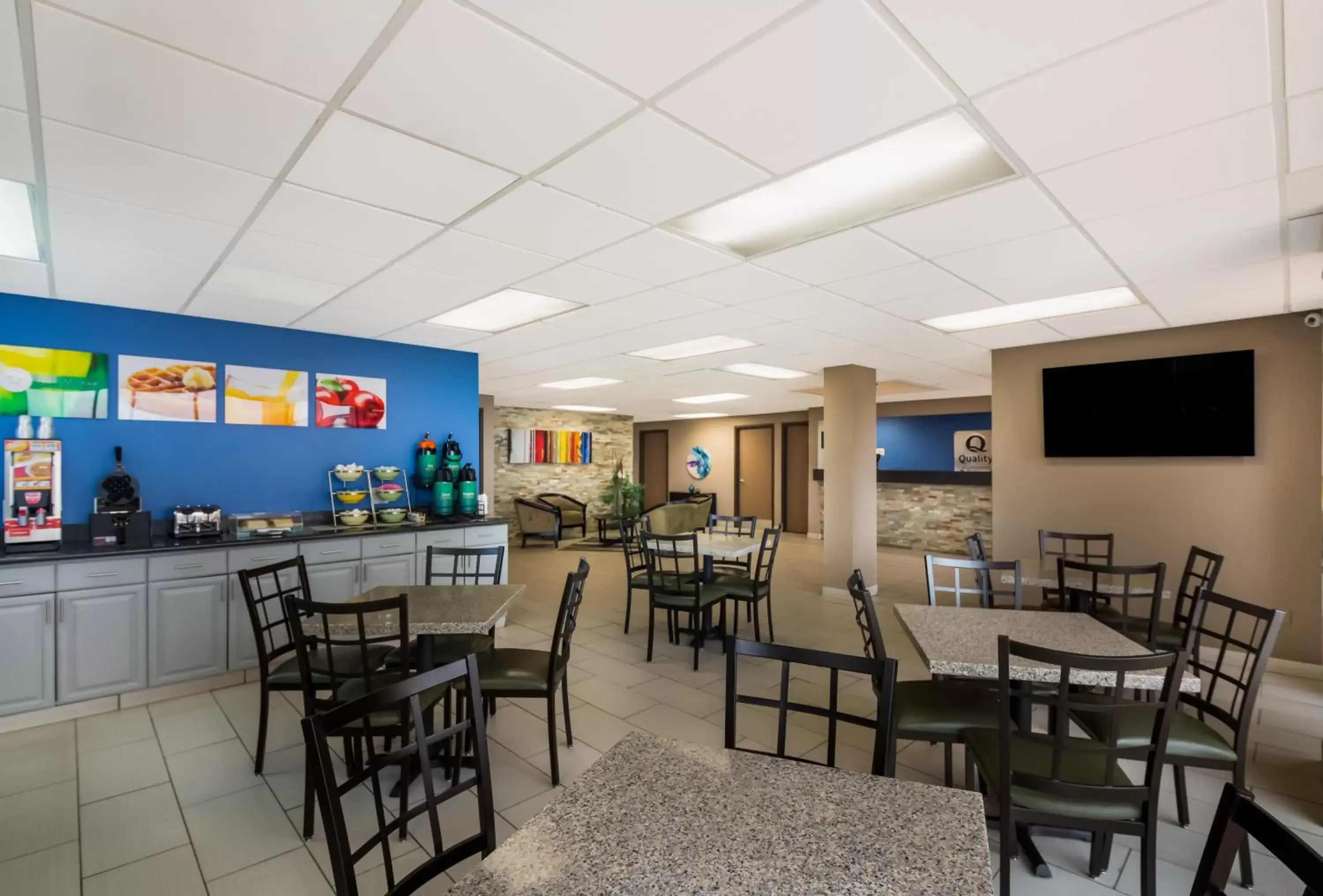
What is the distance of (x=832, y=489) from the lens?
6.68 m

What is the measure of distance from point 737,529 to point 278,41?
16.7ft

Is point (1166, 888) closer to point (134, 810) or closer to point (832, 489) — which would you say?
point (134, 810)

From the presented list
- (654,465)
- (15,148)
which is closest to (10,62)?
(15,148)

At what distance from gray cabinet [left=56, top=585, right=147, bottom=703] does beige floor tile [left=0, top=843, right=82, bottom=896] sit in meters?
1.55

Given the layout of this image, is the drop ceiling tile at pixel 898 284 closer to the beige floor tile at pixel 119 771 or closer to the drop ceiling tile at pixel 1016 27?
the drop ceiling tile at pixel 1016 27

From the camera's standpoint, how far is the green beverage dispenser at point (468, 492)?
18.0ft

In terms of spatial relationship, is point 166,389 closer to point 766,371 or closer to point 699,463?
point 766,371

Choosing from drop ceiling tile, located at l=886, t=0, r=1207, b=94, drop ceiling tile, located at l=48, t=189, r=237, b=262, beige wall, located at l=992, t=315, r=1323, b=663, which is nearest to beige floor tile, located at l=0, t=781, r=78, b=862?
drop ceiling tile, located at l=48, t=189, r=237, b=262

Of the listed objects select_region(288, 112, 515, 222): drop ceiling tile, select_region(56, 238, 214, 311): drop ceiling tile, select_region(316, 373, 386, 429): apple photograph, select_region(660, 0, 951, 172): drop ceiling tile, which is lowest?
select_region(316, 373, 386, 429): apple photograph

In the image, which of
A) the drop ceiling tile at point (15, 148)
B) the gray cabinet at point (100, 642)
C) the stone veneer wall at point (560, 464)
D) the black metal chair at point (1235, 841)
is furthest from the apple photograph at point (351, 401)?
the stone veneer wall at point (560, 464)

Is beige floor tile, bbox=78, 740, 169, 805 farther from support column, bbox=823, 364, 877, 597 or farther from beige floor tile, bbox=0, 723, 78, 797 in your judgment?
support column, bbox=823, 364, 877, 597

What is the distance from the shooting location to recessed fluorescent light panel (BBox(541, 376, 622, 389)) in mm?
7617

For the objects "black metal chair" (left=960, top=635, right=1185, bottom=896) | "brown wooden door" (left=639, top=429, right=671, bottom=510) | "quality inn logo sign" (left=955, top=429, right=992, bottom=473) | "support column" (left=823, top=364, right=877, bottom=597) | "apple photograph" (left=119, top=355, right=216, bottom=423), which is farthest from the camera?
"brown wooden door" (left=639, top=429, right=671, bottom=510)

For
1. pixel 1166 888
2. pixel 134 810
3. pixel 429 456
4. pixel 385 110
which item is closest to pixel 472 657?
pixel 385 110
